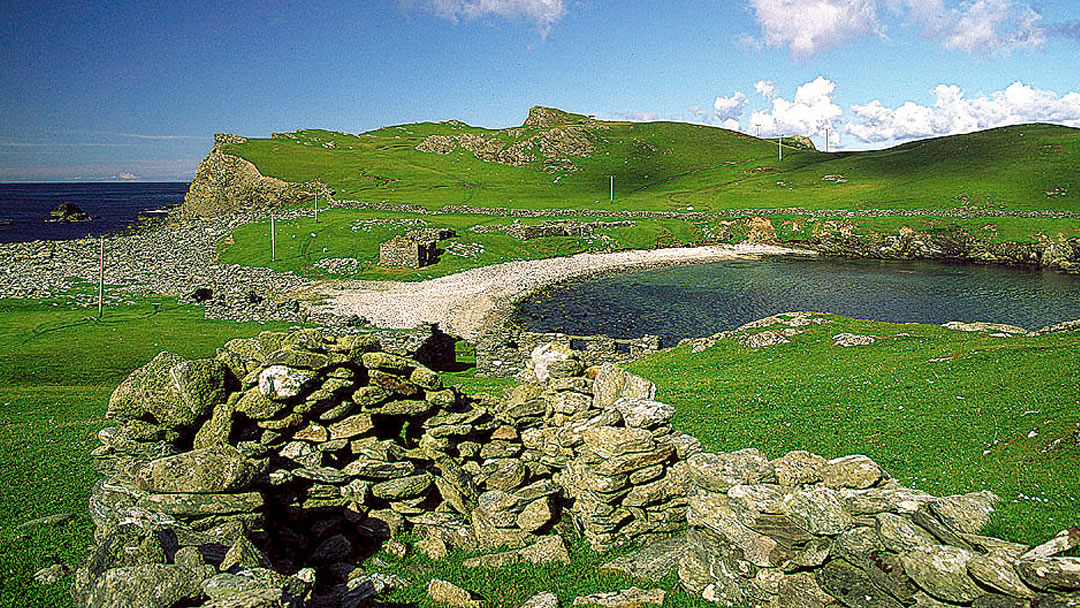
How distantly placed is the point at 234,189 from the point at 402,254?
323ft

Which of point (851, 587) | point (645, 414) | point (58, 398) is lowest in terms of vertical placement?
point (58, 398)

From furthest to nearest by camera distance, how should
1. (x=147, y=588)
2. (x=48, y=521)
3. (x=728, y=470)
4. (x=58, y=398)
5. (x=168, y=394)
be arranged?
(x=58, y=398), (x=168, y=394), (x=728, y=470), (x=48, y=521), (x=147, y=588)

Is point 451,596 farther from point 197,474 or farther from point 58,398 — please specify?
point 58,398

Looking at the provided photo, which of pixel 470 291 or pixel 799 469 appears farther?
pixel 470 291

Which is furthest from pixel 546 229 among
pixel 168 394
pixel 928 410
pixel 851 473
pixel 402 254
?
pixel 851 473

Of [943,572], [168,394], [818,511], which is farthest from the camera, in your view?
[168,394]

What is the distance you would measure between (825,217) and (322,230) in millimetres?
97796

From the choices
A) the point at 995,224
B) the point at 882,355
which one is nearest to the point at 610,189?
the point at 995,224

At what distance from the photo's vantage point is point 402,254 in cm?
8856

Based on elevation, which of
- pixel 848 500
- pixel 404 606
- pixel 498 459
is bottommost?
pixel 404 606

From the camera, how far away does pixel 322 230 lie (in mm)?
104500

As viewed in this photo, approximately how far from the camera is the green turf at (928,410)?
52.1 feet

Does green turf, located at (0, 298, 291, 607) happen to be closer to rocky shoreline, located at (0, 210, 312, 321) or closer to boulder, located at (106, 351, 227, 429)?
boulder, located at (106, 351, 227, 429)

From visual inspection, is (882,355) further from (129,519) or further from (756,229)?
(756,229)
